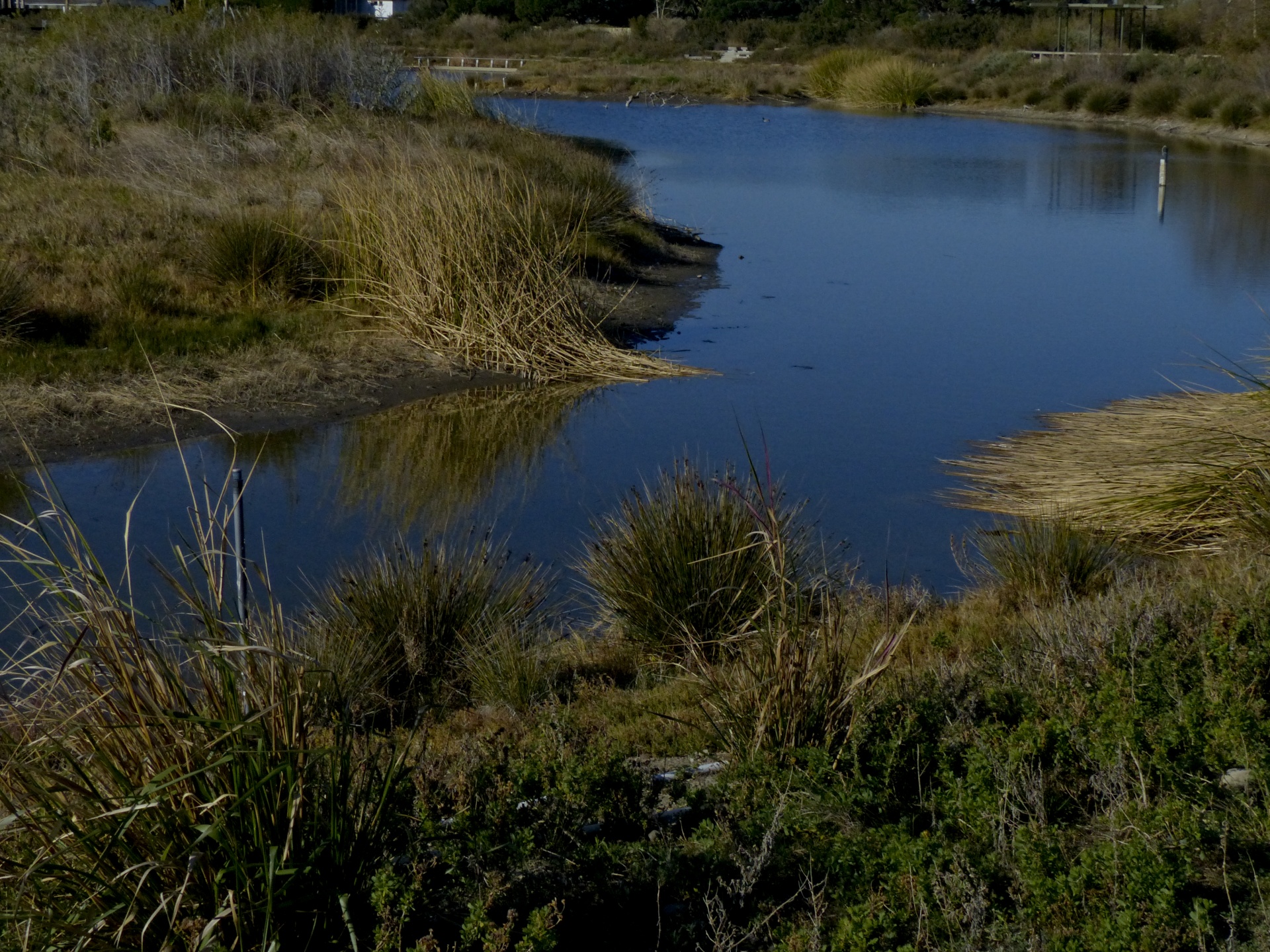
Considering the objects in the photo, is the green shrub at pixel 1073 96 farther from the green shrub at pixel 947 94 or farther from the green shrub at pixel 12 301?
the green shrub at pixel 12 301

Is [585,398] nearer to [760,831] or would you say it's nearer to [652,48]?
[760,831]

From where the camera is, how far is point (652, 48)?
186 feet

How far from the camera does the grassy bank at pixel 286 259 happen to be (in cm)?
1009

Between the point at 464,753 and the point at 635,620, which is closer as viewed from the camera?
the point at 464,753

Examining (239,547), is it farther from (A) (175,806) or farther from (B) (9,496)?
(B) (9,496)

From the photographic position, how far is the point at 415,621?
5496 mm

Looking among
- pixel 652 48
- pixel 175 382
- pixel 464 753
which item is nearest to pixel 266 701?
pixel 464 753

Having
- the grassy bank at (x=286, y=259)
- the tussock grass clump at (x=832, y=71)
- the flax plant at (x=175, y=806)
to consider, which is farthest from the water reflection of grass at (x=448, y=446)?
the tussock grass clump at (x=832, y=71)

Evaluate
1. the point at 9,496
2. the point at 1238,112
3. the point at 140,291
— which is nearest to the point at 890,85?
the point at 1238,112

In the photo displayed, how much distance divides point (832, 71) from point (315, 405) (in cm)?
3859

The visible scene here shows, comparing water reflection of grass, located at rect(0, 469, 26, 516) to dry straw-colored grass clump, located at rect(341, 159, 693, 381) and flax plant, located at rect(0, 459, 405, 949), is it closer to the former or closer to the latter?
dry straw-colored grass clump, located at rect(341, 159, 693, 381)

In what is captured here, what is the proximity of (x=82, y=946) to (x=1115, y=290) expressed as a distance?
13987 mm

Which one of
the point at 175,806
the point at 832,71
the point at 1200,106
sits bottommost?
the point at 175,806

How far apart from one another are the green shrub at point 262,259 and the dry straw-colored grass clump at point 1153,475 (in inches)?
242
